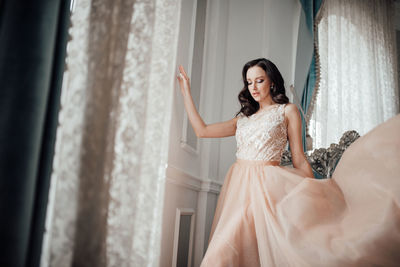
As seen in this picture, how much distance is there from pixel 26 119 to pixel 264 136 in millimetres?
1127

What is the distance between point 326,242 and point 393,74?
272 cm

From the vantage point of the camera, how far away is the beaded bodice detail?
58.7 inches

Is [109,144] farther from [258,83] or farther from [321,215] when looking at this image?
[258,83]

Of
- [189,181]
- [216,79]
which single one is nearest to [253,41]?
[216,79]

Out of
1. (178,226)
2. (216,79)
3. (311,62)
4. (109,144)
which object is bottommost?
(178,226)

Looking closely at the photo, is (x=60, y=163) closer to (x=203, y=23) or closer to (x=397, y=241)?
(x=397, y=241)

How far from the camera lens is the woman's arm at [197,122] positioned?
1.50 metres

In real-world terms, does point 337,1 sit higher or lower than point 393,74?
higher

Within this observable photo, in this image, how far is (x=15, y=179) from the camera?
543mm

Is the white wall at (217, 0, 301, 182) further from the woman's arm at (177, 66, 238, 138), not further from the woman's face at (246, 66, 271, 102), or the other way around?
the woman's face at (246, 66, 271, 102)

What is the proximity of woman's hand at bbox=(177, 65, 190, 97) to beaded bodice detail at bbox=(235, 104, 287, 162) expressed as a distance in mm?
350

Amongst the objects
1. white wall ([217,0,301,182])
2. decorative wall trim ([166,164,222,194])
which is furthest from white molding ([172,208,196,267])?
white wall ([217,0,301,182])

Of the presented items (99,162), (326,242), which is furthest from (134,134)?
(326,242)

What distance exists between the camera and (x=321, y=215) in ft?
3.45
